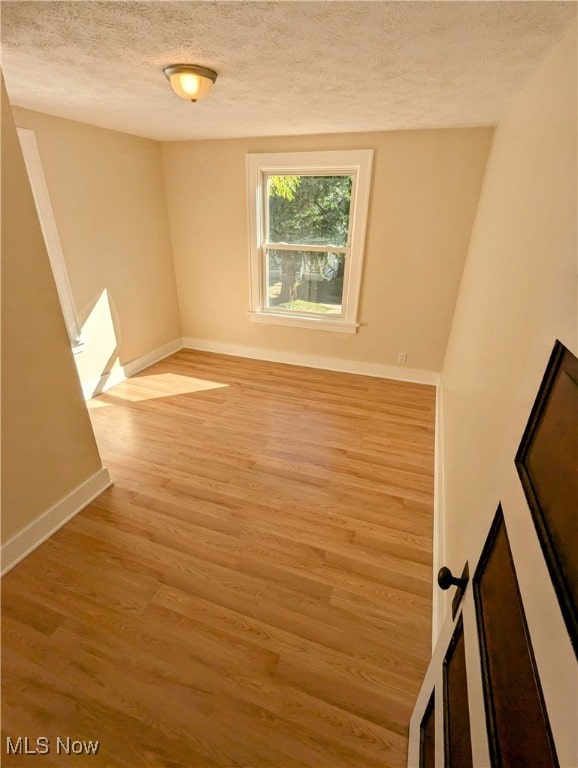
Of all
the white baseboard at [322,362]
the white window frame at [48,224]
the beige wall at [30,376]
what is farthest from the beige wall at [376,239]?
the beige wall at [30,376]

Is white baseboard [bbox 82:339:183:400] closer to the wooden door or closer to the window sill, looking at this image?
the window sill

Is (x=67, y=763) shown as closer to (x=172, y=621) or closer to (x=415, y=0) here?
(x=172, y=621)

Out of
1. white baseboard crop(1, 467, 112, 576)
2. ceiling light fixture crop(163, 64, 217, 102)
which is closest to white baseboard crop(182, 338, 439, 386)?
white baseboard crop(1, 467, 112, 576)

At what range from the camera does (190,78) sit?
153cm

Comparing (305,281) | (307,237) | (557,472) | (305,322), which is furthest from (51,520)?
(307,237)

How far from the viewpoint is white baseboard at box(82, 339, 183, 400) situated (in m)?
3.21

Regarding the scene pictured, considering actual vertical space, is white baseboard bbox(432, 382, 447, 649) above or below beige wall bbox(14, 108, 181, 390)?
below

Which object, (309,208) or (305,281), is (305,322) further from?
(309,208)

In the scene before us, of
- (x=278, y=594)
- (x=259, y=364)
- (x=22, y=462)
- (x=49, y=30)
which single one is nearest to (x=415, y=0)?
(x=49, y=30)

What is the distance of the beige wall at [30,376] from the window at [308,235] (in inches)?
89.6

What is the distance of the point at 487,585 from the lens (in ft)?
2.28

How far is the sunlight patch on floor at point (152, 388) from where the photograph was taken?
3207mm

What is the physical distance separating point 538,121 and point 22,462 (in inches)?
103

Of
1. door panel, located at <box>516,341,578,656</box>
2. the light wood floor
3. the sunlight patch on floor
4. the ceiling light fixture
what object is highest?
the ceiling light fixture
